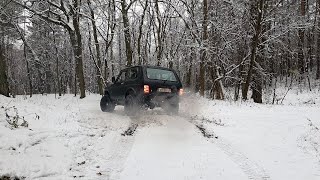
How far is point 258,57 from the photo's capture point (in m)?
19.7

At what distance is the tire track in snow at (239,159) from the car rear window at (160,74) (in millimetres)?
3002

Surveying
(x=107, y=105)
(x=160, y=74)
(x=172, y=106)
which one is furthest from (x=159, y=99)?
(x=107, y=105)

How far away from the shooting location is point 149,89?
1081 cm

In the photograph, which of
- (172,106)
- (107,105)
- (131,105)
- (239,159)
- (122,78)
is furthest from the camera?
(107,105)

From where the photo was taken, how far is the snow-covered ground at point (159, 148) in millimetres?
5895

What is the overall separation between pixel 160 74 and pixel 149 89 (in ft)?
3.28

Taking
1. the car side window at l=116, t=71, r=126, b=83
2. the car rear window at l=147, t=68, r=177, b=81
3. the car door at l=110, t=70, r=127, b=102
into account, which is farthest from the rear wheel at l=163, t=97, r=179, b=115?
the car side window at l=116, t=71, r=126, b=83

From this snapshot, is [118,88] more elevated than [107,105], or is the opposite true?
[118,88]

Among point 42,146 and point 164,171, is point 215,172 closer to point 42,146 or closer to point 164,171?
point 164,171

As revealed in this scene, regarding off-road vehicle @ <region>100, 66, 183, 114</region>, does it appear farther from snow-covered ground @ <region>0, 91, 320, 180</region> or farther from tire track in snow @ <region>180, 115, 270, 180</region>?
tire track in snow @ <region>180, 115, 270, 180</region>

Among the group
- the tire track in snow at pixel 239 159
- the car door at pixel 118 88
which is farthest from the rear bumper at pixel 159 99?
the tire track in snow at pixel 239 159

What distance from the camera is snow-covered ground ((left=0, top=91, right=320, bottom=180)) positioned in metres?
5.89

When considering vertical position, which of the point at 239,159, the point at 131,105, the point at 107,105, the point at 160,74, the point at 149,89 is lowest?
the point at 239,159

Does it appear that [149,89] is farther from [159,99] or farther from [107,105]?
[107,105]
